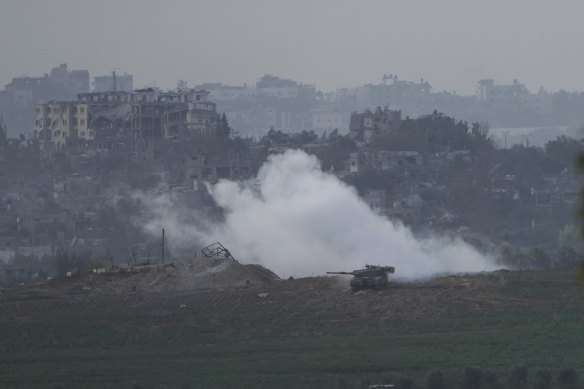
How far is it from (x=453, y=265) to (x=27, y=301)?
17.1m

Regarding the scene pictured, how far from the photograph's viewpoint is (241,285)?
51.7m

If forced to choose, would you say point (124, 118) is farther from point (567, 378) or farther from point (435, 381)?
point (567, 378)

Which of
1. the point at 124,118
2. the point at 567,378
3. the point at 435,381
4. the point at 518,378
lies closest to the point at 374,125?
the point at 124,118

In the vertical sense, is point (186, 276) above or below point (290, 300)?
above

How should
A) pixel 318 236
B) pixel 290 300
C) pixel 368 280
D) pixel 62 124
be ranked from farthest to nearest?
pixel 62 124, pixel 318 236, pixel 368 280, pixel 290 300

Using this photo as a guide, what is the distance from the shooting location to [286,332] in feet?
143

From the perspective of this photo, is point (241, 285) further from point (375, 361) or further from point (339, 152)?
point (339, 152)

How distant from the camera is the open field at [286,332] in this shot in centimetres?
Answer: 3741

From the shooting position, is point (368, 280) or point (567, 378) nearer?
point (567, 378)

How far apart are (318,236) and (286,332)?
1907 cm

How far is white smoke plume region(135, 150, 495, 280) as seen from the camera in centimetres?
6028

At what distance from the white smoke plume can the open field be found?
678 centimetres

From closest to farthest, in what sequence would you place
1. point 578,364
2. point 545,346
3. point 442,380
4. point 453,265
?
point 442,380 < point 578,364 < point 545,346 < point 453,265

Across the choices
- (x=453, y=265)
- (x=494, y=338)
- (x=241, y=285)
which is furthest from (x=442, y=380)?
(x=453, y=265)
